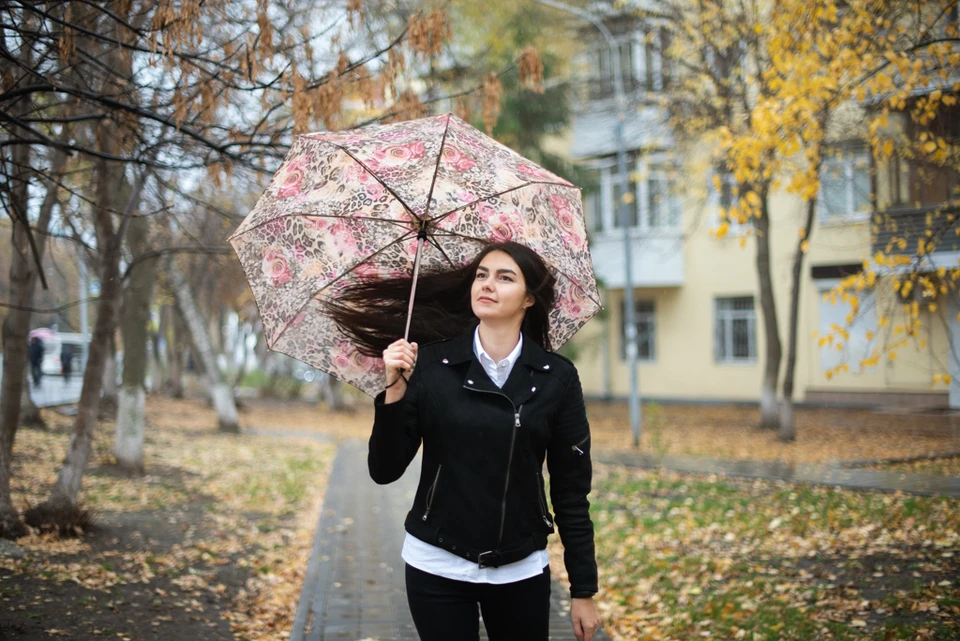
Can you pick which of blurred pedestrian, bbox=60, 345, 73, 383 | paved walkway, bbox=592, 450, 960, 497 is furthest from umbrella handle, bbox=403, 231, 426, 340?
blurred pedestrian, bbox=60, 345, 73, 383

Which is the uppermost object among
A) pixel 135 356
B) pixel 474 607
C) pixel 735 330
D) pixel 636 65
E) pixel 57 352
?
pixel 636 65

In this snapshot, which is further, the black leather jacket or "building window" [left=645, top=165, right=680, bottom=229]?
"building window" [left=645, top=165, right=680, bottom=229]

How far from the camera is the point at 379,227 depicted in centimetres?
357

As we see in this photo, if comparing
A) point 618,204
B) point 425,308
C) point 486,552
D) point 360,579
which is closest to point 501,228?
point 425,308

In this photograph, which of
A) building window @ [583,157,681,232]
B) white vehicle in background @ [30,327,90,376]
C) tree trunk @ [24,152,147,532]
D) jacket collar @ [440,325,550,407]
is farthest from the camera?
white vehicle in background @ [30,327,90,376]

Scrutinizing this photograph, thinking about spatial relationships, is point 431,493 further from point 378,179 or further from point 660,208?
point 660,208

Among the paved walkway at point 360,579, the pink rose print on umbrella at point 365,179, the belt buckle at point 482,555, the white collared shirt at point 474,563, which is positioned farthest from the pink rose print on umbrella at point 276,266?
the paved walkway at point 360,579

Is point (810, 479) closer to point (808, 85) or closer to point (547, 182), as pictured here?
point (808, 85)

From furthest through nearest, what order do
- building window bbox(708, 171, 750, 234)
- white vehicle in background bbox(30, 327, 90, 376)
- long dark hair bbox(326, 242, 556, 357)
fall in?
white vehicle in background bbox(30, 327, 90, 376), building window bbox(708, 171, 750, 234), long dark hair bbox(326, 242, 556, 357)

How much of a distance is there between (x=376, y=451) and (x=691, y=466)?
1203 centimetres

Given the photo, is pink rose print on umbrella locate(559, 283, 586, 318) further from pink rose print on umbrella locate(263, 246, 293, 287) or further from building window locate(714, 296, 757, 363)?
building window locate(714, 296, 757, 363)

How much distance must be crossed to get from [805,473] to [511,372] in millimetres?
10729

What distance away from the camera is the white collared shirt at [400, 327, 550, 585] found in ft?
9.37

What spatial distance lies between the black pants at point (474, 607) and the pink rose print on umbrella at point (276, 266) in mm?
1338
